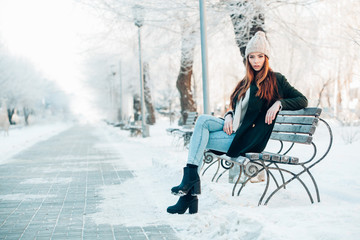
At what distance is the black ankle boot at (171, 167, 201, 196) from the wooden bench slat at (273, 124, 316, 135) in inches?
46.8

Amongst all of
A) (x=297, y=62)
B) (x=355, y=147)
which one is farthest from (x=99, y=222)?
(x=297, y=62)

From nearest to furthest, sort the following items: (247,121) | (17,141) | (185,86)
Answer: (247,121)
(185,86)
(17,141)

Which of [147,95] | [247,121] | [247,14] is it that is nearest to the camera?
[247,121]

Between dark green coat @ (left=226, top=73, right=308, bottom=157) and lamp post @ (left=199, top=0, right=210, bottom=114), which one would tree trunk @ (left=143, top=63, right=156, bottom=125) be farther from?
dark green coat @ (left=226, top=73, right=308, bottom=157)

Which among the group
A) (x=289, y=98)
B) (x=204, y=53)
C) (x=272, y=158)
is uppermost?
(x=204, y=53)

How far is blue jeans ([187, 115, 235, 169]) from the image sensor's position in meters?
4.20

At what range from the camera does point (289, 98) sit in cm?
427

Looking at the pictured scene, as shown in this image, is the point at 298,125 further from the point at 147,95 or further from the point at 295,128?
the point at 147,95

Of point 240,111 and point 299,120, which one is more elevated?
point 240,111

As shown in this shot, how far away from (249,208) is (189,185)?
0.62 meters

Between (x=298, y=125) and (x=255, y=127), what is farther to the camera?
(x=298, y=125)

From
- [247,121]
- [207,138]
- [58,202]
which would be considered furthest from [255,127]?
[58,202]

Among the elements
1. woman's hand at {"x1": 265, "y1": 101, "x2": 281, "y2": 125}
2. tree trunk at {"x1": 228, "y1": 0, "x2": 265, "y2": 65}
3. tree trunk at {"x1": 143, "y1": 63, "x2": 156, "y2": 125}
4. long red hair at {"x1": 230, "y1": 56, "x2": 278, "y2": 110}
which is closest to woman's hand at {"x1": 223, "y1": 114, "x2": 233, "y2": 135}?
long red hair at {"x1": 230, "y1": 56, "x2": 278, "y2": 110}

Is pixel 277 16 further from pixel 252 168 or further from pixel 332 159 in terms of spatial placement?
pixel 252 168
